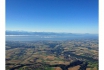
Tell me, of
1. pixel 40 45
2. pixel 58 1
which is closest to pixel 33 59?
pixel 40 45

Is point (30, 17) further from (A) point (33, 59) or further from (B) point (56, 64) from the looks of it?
(B) point (56, 64)
